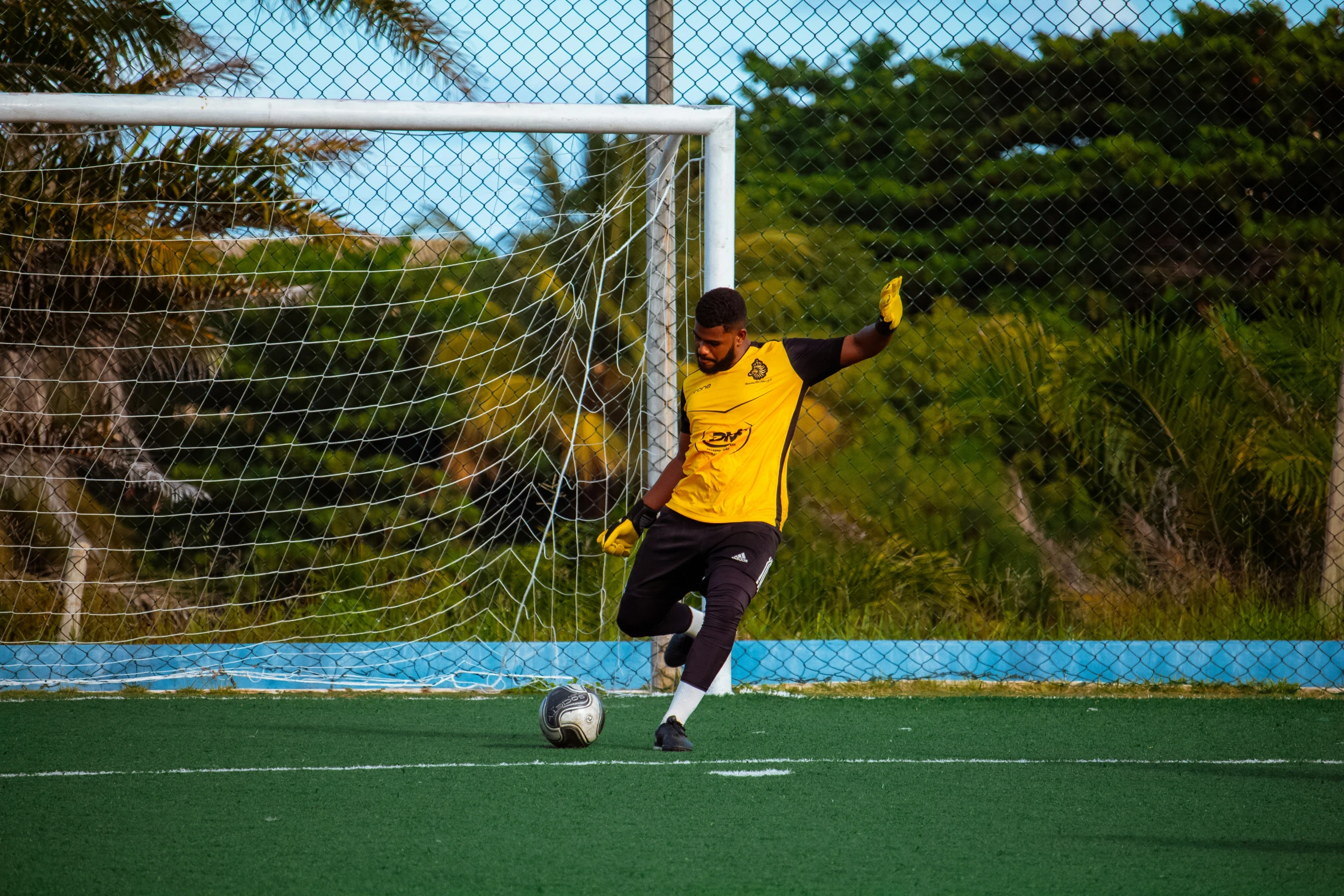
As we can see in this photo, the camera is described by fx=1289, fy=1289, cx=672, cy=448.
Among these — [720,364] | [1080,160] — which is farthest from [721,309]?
[1080,160]

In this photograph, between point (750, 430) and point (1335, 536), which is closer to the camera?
point (750, 430)

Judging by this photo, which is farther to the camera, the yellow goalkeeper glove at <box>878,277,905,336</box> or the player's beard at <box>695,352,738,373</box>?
the player's beard at <box>695,352,738,373</box>

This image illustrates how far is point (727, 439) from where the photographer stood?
4457mm

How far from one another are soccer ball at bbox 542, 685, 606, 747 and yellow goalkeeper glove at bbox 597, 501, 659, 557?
0.52 m

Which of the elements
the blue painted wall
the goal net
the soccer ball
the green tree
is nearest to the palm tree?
the goal net

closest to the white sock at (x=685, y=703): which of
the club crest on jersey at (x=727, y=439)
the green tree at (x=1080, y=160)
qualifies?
the club crest on jersey at (x=727, y=439)

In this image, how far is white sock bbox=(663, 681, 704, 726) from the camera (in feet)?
14.2

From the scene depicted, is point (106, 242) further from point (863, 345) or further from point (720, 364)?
point (863, 345)

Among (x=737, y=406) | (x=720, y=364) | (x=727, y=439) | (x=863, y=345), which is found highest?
(x=863, y=345)

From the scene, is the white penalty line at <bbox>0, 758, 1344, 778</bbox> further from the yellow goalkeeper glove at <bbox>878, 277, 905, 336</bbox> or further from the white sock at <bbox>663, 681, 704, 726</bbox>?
the yellow goalkeeper glove at <bbox>878, 277, 905, 336</bbox>

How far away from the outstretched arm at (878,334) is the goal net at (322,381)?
135 centimetres

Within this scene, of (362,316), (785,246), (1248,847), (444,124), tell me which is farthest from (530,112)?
(785,246)

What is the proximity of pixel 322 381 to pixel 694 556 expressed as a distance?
366 centimetres

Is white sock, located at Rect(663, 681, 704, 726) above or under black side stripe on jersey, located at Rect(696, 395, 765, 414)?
under
